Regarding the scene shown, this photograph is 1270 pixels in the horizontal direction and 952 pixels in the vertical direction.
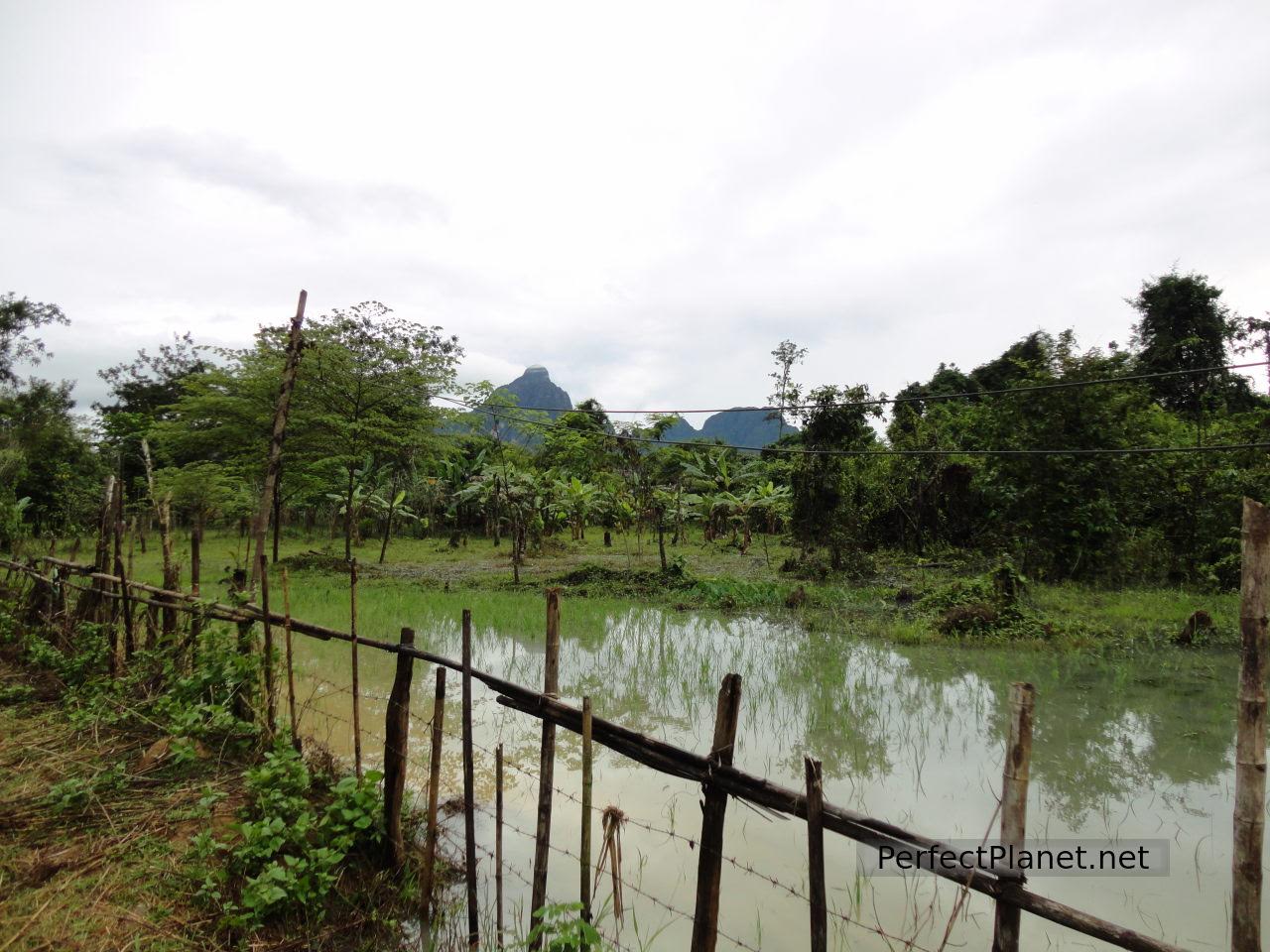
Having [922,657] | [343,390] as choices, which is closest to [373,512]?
[343,390]

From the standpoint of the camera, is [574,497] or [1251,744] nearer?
[1251,744]

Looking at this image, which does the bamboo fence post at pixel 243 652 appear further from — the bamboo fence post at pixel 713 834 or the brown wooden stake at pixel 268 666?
the bamboo fence post at pixel 713 834

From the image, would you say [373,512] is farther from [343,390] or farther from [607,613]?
[607,613]

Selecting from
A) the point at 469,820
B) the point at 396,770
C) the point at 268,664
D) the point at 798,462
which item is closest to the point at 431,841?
the point at 469,820

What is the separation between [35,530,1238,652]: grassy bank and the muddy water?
2.69 feet

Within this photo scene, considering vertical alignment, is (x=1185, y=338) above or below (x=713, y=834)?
above

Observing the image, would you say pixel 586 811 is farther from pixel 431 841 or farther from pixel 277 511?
pixel 277 511

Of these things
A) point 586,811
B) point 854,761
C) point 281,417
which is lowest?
point 854,761

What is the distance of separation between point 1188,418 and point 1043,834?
1729 centimetres

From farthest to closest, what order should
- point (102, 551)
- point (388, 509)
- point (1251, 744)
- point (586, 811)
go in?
point (388, 509) < point (102, 551) < point (586, 811) < point (1251, 744)

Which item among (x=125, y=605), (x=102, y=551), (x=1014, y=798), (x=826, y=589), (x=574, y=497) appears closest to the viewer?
(x=1014, y=798)

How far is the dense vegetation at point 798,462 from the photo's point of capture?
12055mm

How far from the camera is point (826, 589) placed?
1251 cm

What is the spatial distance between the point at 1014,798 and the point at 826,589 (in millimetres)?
11048
